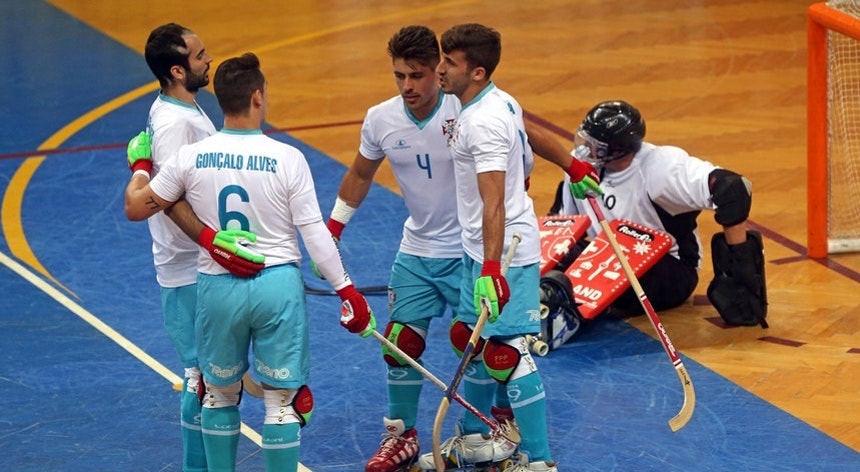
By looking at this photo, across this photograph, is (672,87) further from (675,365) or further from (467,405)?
(467,405)

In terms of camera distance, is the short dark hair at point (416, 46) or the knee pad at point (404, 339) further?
the knee pad at point (404, 339)

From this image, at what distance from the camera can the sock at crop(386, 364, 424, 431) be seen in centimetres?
739

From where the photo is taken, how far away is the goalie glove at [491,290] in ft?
21.7

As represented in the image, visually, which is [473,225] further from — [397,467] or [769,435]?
[769,435]

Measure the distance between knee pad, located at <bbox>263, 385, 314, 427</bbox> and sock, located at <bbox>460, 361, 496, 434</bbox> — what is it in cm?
113

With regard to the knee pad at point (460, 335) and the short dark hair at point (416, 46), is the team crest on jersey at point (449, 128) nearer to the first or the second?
the short dark hair at point (416, 46)

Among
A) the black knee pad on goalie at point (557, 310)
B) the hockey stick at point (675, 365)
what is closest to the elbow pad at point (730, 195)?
the black knee pad on goalie at point (557, 310)

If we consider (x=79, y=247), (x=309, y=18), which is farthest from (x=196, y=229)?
(x=309, y=18)

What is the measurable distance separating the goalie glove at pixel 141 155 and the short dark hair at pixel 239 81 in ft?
2.07

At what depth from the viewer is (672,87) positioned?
14.4 m

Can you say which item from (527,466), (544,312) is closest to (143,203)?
(527,466)

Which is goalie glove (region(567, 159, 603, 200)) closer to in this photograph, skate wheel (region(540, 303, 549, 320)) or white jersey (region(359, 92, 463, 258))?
white jersey (region(359, 92, 463, 258))

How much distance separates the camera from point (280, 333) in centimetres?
640

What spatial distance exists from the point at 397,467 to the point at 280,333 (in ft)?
4.44
